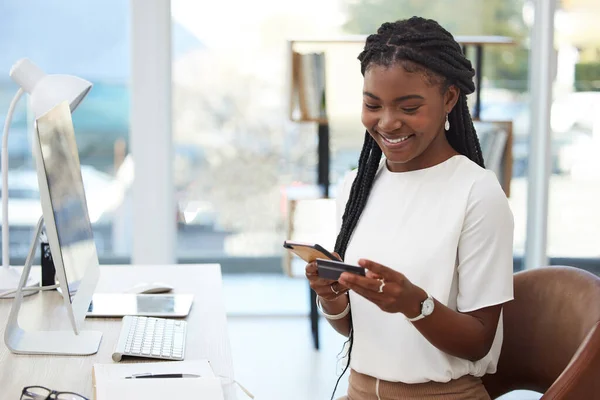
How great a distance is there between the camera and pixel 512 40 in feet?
13.7

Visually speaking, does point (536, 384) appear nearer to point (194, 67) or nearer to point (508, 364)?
point (508, 364)

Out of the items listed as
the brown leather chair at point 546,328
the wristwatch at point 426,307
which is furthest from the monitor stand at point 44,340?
the brown leather chair at point 546,328

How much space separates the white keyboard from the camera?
1742mm

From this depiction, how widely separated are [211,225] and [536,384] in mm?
2874

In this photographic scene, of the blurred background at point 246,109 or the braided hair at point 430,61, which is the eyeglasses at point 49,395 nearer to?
the braided hair at point 430,61

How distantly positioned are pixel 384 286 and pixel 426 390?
0.97 ft

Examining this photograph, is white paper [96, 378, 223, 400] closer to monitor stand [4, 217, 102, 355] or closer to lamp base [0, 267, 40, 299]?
A: monitor stand [4, 217, 102, 355]

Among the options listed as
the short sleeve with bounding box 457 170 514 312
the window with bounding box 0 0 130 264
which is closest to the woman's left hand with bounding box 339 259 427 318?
the short sleeve with bounding box 457 170 514 312

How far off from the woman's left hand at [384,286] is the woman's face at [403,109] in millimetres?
313

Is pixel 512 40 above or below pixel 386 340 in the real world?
above

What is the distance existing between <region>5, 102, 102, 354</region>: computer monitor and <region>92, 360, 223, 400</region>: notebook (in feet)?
0.50

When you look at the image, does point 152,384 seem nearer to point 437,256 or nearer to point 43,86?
point 437,256

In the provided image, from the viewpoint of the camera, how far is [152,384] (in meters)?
1.49

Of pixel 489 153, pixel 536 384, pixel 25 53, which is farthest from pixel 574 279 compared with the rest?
pixel 25 53
